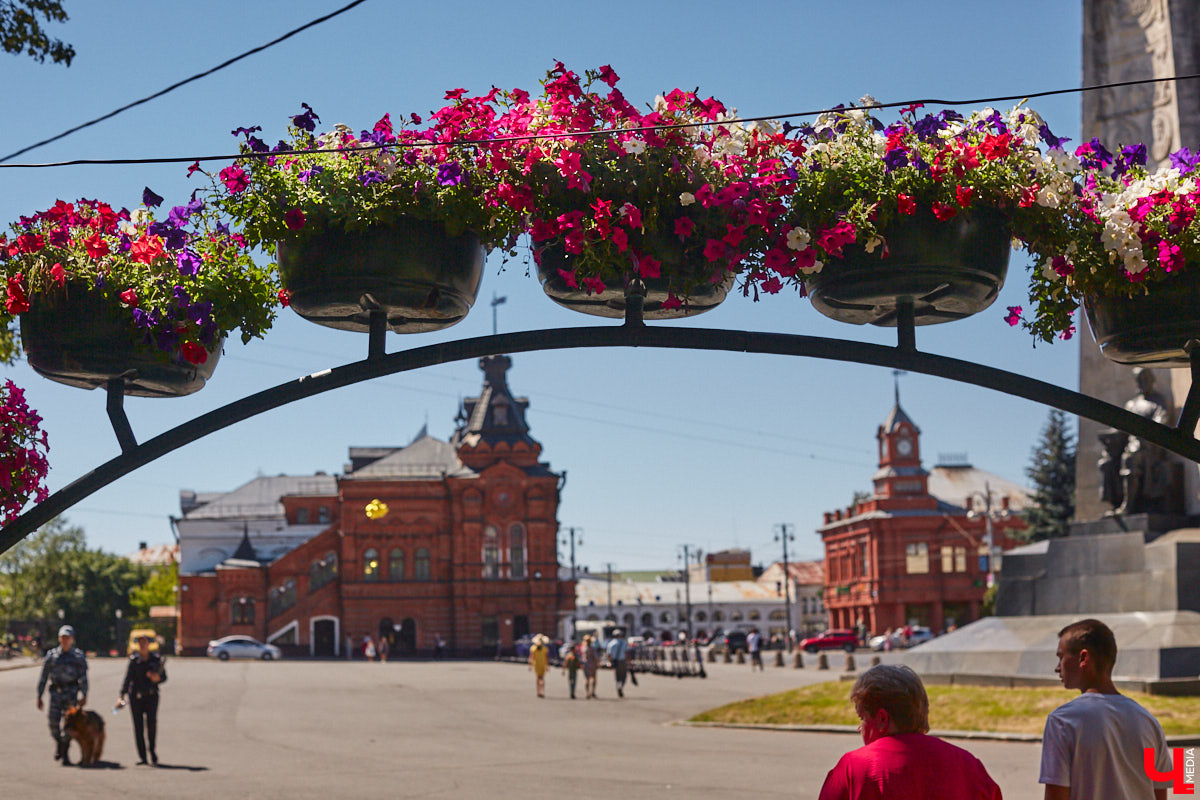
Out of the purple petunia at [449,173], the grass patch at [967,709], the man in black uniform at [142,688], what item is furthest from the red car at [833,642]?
the purple petunia at [449,173]

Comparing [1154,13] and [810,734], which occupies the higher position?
[1154,13]

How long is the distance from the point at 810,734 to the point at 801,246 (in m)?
15.6

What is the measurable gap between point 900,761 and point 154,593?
117 metres

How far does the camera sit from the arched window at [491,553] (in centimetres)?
8150

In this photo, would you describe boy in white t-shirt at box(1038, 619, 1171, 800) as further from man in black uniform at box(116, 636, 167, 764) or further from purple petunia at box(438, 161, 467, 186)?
man in black uniform at box(116, 636, 167, 764)

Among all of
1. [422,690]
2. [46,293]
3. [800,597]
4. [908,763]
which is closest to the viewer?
[908,763]

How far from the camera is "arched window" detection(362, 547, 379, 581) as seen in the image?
8100 centimetres

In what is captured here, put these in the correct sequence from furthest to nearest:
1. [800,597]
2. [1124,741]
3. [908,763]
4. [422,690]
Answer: [800,597]
[422,690]
[1124,741]
[908,763]

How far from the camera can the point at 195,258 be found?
4750mm

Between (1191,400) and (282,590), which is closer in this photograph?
(1191,400)

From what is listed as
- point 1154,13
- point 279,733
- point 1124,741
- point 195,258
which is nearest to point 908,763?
point 1124,741

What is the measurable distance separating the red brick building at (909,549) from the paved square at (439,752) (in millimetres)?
69349

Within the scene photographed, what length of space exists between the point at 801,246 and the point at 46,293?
103 inches

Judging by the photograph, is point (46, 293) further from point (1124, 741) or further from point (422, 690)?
point (422, 690)
